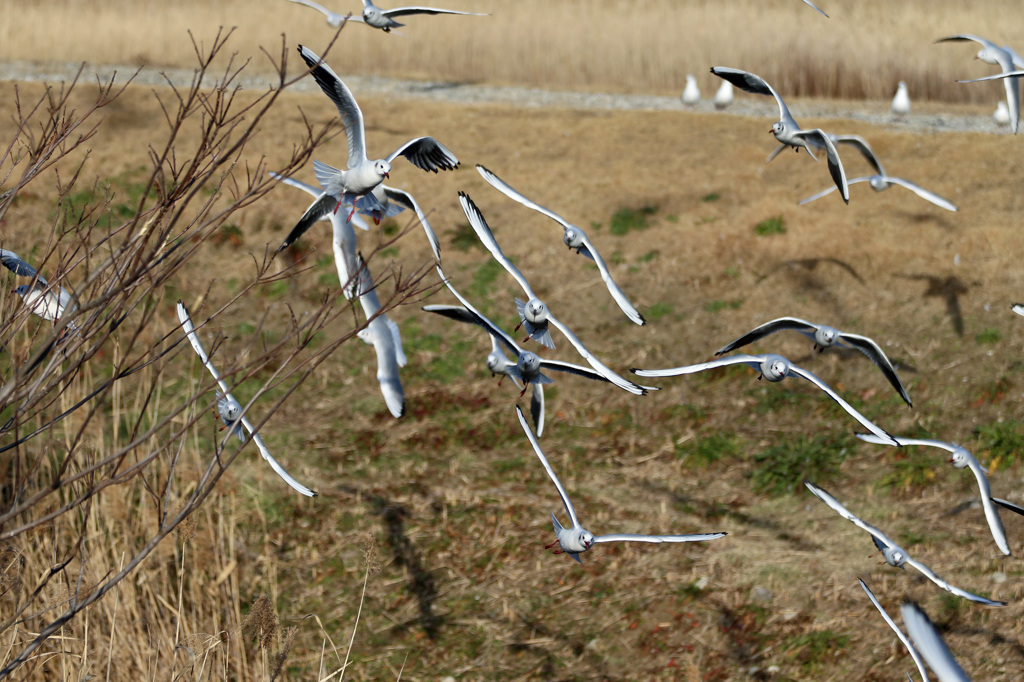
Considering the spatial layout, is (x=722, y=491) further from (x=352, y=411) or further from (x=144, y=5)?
(x=144, y=5)

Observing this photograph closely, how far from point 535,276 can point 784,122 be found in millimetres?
6489

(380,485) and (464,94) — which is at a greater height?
(464,94)

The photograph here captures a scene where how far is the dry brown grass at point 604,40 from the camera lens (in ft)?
67.4

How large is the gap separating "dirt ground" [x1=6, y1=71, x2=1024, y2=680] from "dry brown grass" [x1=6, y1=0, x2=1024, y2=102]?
4.44 metres

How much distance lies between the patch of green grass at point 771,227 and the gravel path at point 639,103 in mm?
5492

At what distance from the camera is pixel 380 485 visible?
1013 centimetres

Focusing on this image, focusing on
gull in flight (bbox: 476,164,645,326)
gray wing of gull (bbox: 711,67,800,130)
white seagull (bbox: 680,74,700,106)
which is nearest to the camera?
gull in flight (bbox: 476,164,645,326)

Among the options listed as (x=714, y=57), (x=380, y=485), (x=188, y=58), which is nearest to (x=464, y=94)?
(x=714, y=57)

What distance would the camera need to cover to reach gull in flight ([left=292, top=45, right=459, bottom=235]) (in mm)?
5234

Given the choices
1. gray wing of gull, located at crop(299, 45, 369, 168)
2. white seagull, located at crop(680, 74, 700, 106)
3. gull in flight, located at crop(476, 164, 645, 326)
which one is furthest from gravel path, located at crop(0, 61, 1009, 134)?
gray wing of gull, located at crop(299, 45, 369, 168)

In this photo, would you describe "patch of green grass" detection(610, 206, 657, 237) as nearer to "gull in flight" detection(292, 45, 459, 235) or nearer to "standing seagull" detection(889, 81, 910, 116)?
"standing seagull" detection(889, 81, 910, 116)

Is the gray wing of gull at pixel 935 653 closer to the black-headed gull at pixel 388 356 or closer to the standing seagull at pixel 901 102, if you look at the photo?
the black-headed gull at pixel 388 356

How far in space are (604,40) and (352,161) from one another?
1740cm

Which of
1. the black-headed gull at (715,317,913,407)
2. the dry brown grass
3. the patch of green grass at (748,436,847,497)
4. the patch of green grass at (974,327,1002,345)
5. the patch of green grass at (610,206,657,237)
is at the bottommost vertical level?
the patch of green grass at (748,436,847,497)
